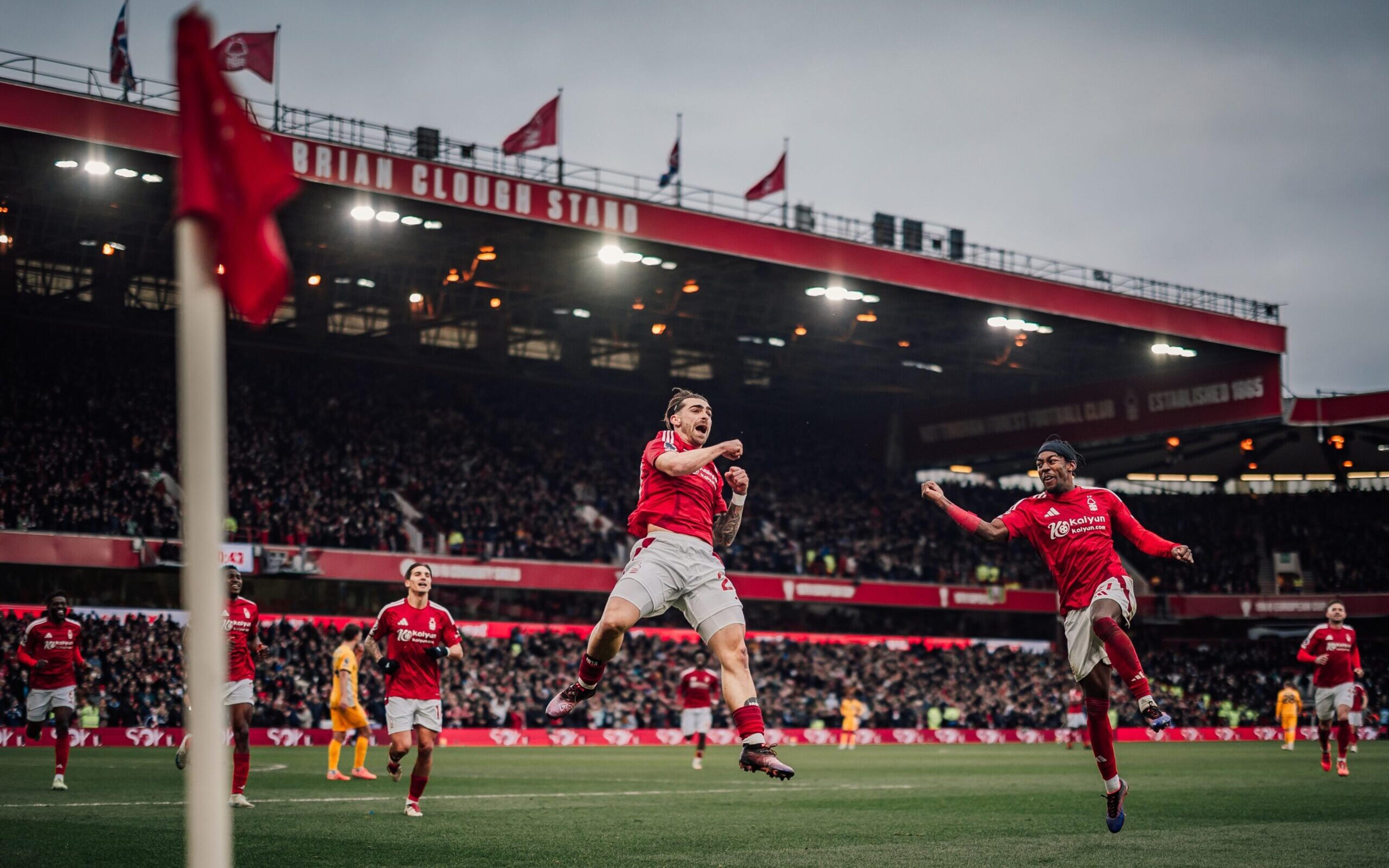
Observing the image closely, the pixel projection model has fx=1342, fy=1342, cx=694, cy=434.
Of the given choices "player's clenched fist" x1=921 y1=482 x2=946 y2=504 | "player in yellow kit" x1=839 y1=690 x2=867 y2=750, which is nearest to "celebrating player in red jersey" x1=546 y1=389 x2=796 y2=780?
"player's clenched fist" x1=921 y1=482 x2=946 y2=504

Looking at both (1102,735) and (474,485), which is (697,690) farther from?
(474,485)

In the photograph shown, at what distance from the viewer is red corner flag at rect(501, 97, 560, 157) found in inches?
1307

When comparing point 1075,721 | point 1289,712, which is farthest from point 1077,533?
point 1075,721

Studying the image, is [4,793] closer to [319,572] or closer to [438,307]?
[319,572]

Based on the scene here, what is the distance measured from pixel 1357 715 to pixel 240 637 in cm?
3277

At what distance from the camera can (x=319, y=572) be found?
3703 centimetres

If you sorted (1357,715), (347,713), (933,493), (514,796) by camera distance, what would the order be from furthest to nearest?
(1357,715) < (347,713) < (514,796) < (933,493)

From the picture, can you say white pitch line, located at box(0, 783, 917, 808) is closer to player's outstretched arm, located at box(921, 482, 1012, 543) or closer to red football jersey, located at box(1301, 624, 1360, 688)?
red football jersey, located at box(1301, 624, 1360, 688)

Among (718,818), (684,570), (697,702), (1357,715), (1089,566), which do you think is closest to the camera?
(684,570)

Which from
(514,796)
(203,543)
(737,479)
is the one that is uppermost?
(737,479)

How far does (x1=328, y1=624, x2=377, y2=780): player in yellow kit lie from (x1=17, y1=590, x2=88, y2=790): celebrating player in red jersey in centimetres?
372

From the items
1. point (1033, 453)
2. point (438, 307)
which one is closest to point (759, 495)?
point (1033, 453)

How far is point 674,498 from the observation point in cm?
879

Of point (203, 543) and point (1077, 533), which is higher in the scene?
point (203, 543)
